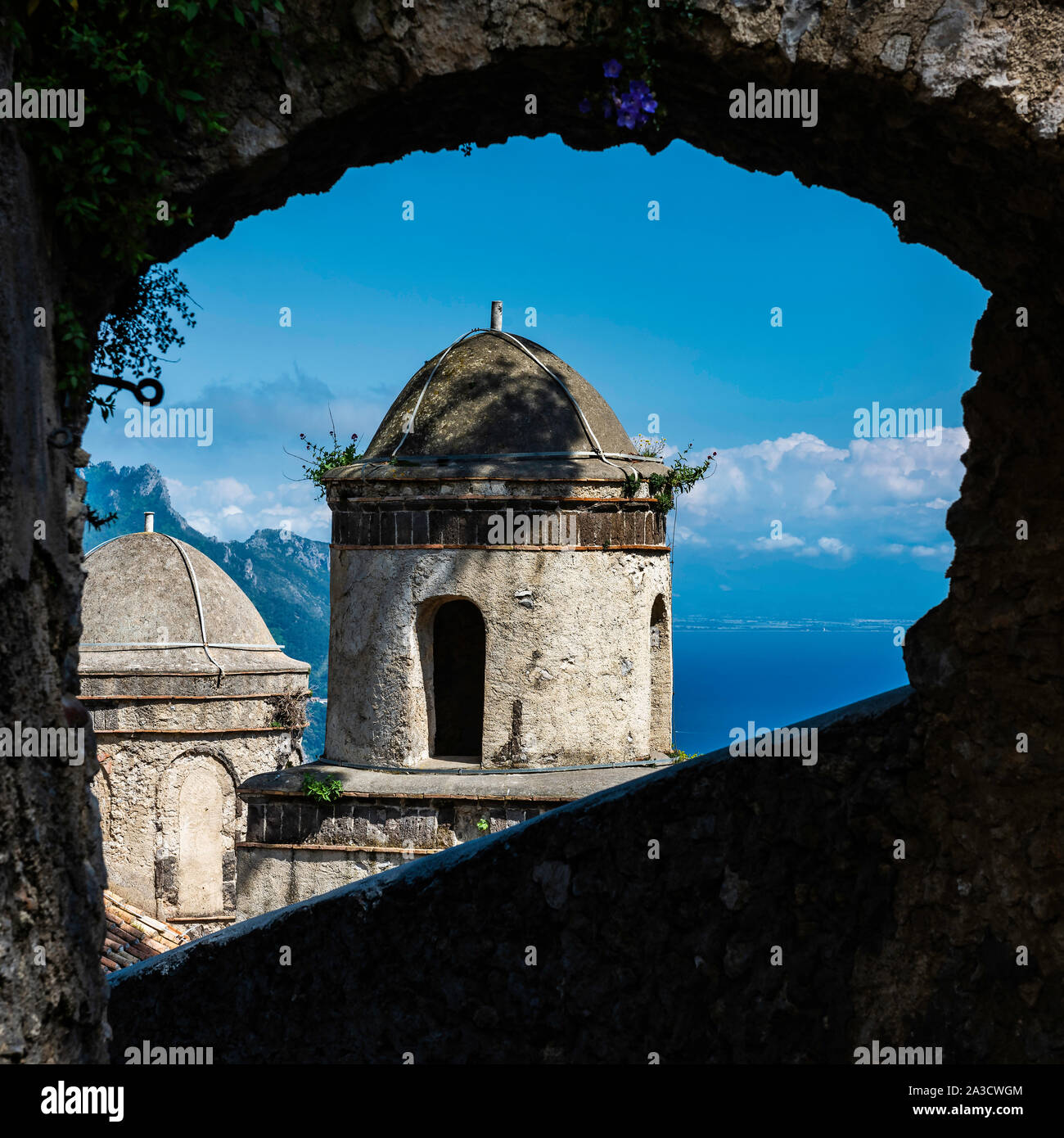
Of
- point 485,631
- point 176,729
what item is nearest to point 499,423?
point 485,631

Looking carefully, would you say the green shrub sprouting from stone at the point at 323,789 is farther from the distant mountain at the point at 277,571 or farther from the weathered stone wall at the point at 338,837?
the distant mountain at the point at 277,571

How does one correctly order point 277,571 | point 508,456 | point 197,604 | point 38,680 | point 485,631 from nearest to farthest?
point 38,680 < point 508,456 < point 485,631 < point 197,604 < point 277,571

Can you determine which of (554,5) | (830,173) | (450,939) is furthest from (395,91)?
(450,939)

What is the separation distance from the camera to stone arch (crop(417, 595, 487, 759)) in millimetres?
11383

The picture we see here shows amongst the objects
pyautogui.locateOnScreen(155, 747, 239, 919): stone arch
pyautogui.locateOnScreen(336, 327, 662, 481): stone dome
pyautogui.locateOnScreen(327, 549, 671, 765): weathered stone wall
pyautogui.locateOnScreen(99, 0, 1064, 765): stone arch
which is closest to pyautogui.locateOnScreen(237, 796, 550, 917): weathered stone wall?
pyautogui.locateOnScreen(327, 549, 671, 765): weathered stone wall

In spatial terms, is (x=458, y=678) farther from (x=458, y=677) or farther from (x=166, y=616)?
(x=166, y=616)

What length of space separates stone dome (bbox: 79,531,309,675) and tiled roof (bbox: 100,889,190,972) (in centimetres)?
294

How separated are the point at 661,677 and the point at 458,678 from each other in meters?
2.02

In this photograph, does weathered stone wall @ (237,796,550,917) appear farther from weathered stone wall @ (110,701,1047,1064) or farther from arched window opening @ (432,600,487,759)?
weathered stone wall @ (110,701,1047,1064)

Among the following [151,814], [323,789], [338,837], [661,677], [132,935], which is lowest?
[132,935]

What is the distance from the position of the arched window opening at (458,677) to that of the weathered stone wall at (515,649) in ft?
4.94

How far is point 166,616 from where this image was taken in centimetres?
1562

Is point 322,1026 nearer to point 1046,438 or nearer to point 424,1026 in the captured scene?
point 424,1026

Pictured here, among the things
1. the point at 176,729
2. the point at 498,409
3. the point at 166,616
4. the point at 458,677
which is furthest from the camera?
the point at 166,616
